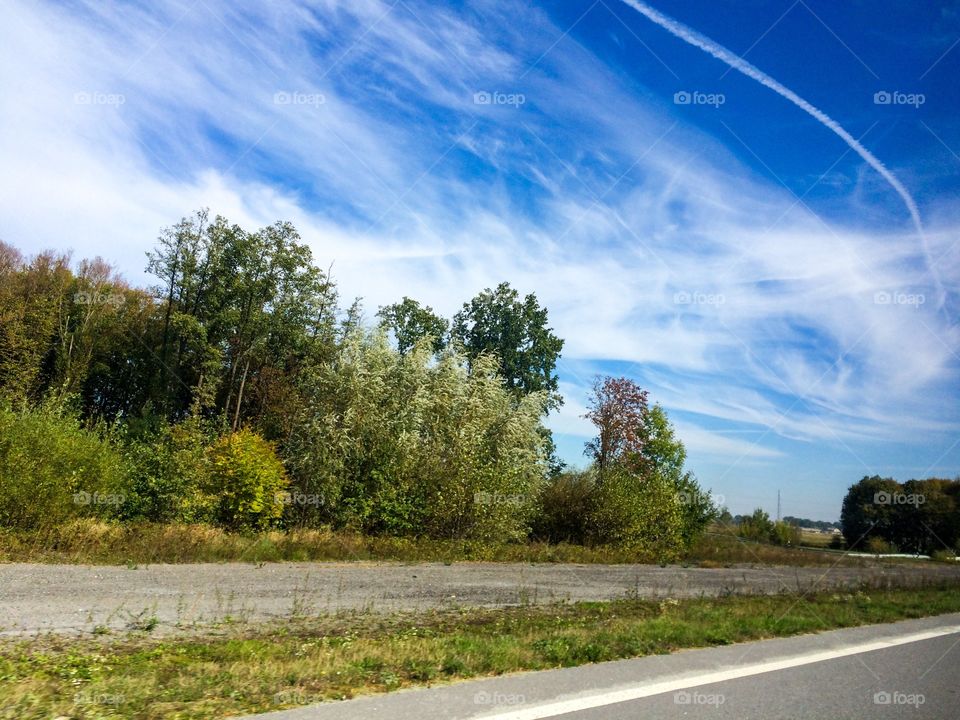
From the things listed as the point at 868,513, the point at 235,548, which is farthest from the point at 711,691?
the point at 868,513

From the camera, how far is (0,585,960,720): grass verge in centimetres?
571

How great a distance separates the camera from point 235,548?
59.0ft

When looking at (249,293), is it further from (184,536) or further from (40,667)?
(40,667)

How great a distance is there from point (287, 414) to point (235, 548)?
1262cm

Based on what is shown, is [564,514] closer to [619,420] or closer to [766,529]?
[619,420]

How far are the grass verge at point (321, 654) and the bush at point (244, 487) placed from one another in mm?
12437

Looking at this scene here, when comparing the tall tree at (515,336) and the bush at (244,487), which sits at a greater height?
the tall tree at (515,336)

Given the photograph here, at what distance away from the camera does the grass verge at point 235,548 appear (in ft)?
49.8

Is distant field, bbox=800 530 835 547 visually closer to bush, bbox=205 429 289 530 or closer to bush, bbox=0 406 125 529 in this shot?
bush, bbox=205 429 289 530

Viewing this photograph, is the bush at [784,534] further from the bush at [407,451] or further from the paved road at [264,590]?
the paved road at [264,590]

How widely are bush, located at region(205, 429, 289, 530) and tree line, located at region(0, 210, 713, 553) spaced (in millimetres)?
56

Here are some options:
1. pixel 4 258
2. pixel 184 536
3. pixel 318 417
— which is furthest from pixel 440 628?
pixel 4 258

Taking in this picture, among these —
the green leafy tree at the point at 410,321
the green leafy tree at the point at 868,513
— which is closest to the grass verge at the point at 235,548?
the green leafy tree at the point at 410,321

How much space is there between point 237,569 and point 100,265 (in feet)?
120
